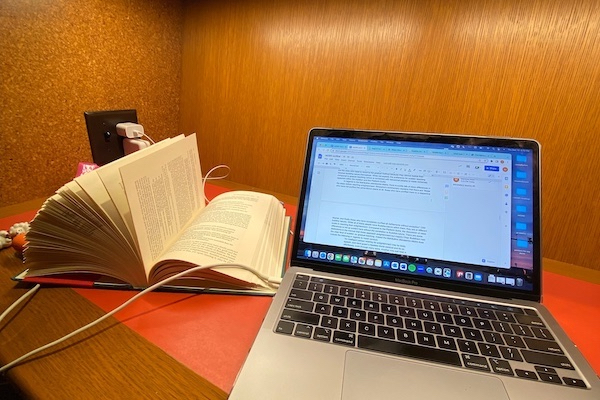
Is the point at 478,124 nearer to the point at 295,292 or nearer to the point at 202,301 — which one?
the point at 295,292

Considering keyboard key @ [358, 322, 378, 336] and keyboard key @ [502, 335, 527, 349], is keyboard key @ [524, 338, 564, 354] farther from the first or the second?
keyboard key @ [358, 322, 378, 336]

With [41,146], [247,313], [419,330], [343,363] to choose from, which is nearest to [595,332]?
[419,330]

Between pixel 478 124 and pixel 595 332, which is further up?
pixel 478 124

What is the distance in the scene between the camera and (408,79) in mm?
785

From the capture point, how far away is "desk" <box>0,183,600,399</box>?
0.30 m

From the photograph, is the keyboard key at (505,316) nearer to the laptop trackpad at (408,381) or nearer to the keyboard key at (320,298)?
the laptop trackpad at (408,381)

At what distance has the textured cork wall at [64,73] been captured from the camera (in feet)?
2.35

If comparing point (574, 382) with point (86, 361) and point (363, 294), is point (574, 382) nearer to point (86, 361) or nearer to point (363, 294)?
point (363, 294)

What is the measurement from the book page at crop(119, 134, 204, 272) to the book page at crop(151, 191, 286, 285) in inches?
0.9

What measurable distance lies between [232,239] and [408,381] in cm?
31

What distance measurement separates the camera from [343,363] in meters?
0.32

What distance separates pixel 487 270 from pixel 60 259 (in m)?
0.61

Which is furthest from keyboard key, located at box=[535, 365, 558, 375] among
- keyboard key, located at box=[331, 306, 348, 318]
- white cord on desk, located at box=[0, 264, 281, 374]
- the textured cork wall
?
the textured cork wall

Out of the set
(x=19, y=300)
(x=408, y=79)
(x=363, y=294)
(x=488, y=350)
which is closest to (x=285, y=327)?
(x=363, y=294)
